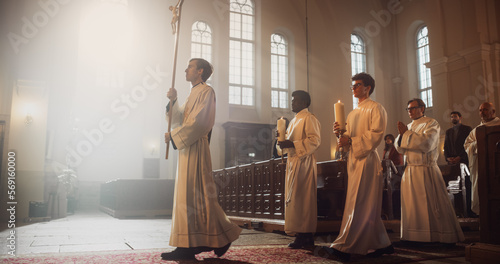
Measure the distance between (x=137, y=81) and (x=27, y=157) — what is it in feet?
20.1

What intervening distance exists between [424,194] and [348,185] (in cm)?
118

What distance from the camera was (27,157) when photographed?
26.9 feet

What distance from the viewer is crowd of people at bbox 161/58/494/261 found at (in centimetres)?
326

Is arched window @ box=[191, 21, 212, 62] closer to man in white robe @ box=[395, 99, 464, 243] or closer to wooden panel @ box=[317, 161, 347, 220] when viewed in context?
wooden panel @ box=[317, 161, 347, 220]

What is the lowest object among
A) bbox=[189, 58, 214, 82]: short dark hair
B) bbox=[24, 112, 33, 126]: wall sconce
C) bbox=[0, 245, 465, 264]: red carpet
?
bbox=[0, 245, 465, 264]: red carpet

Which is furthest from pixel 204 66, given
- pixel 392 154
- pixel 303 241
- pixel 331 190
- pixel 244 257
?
pixel 392 154

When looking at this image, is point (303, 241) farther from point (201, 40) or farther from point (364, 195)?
point (201, 40)

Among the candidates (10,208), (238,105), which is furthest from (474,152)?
(238,105)

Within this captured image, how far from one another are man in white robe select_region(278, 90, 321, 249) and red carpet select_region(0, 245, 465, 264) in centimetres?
21

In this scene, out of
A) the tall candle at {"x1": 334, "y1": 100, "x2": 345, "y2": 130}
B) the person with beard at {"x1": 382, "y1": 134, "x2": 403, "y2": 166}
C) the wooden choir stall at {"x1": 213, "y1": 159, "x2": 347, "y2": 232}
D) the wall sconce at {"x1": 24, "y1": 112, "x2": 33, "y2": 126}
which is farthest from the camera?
the person with beard at {"x1": 382, "y1": 134, "x2": 403, "y2": 166}

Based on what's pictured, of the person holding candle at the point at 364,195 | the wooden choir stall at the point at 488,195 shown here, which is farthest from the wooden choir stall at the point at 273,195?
the wooden choir stall at the point at 488,195

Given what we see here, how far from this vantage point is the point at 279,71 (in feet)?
50.9

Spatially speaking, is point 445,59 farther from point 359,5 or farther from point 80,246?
point 80,246

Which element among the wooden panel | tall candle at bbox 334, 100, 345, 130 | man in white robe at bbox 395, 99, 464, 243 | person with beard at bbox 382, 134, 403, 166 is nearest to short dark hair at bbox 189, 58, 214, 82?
tall candle at bbox 334, 100, 345, 130
